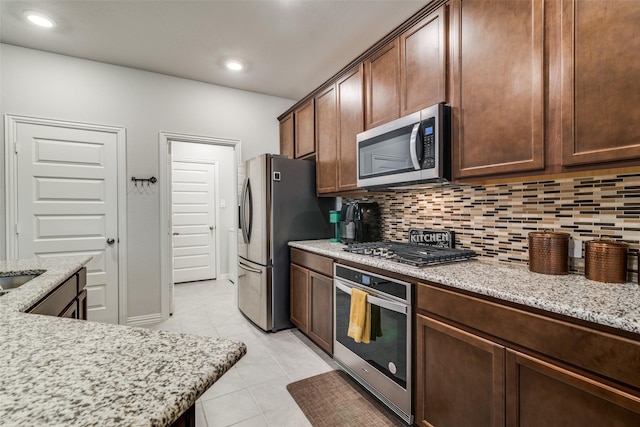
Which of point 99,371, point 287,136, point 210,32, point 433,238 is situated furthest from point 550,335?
point 287,136

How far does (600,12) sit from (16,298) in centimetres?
246

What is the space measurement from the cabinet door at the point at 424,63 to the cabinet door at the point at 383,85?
0.20 feet

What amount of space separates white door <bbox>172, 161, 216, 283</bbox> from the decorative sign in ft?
12.2

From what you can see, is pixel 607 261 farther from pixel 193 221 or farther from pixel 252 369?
pixel 193 221

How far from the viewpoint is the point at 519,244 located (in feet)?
5.69

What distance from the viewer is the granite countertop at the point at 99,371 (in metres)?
0.47

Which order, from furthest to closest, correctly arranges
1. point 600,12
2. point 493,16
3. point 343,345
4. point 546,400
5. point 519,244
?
point 343,345
point 519,244
point 493,16
point 600,12
point 546,400

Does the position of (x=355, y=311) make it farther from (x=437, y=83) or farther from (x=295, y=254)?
(x=437, y=83)

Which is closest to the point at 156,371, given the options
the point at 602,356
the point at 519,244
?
the point at 602,356

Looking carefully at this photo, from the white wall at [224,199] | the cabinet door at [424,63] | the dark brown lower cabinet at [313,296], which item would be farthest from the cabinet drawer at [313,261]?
the white wall at [224,199]

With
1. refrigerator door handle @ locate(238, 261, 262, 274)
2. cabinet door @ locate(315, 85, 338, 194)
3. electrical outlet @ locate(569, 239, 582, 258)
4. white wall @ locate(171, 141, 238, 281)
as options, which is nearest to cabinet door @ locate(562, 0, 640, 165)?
electrical outlet @ locate(569, 239, 582, 258)

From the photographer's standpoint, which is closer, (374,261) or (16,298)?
(16,298)

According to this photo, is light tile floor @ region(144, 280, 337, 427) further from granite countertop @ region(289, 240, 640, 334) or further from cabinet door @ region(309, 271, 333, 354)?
granite countertop @ region(289, 240, 640, 334)

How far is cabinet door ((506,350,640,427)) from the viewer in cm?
90
